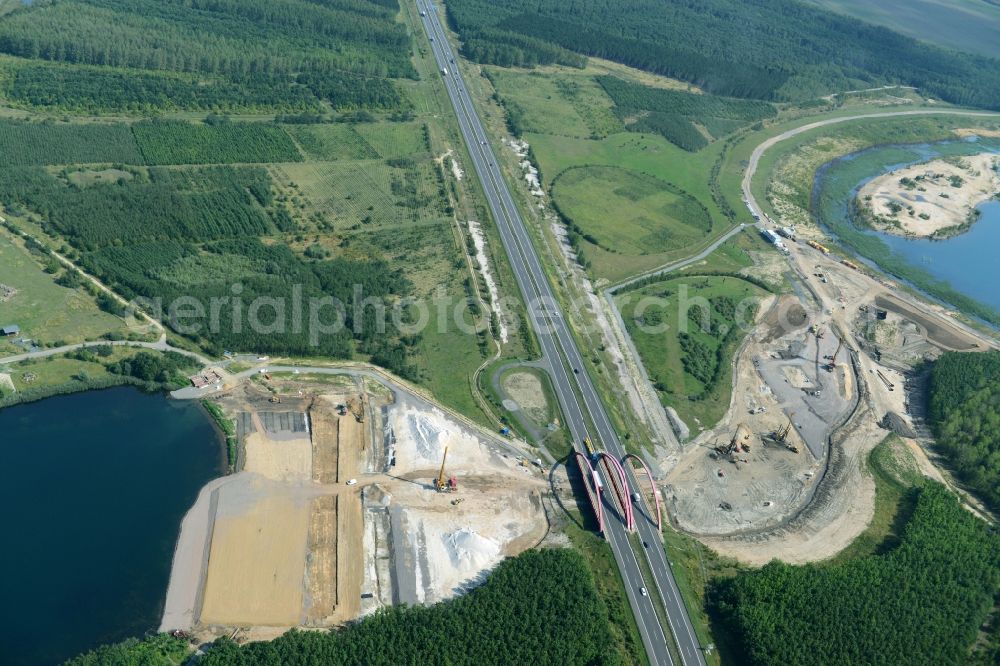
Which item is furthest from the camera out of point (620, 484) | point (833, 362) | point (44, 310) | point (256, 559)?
point (833, 362)

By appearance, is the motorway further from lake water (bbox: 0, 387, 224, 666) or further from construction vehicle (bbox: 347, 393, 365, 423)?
lake water (bbox: 0, 387, 224, 666)

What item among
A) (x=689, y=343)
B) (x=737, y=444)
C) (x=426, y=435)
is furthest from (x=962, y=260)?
(x=426, y=435)

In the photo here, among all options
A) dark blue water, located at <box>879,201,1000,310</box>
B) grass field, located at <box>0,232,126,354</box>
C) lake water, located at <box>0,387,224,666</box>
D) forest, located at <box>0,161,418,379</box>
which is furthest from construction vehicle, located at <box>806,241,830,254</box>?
grass field, located at <box>0,232,126,354</box>

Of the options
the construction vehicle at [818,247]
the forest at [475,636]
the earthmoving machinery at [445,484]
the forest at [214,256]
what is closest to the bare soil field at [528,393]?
the forest at [214,256]

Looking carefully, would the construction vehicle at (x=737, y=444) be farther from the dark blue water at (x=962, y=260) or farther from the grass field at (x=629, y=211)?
the dark blue water at (x=962, y=260)

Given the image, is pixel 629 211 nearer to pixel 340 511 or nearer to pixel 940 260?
pixel 940 260

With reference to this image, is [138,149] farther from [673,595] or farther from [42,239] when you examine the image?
[673,595]
